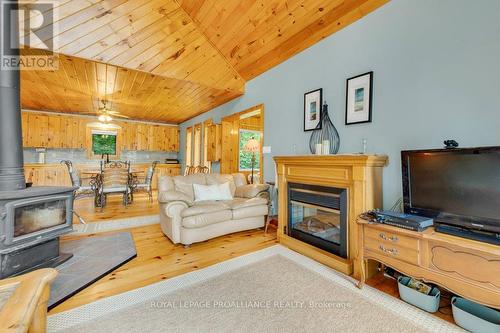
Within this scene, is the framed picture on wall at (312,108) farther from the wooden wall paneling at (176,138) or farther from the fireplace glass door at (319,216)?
the wooden wall paneling at (176,138)

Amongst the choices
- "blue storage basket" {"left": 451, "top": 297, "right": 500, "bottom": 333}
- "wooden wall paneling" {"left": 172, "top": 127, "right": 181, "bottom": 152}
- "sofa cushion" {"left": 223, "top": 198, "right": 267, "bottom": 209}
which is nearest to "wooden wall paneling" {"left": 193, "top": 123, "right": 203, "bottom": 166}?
"wooden wall paneling" {"left": 172, "top": 127, "right": 181, "bottom": 152}

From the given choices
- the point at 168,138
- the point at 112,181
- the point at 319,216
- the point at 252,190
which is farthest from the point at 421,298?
the point at 168,138

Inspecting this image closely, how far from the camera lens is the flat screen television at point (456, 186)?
4.72 feet

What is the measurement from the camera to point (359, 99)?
2.50 m

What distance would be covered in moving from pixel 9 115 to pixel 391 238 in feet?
11.3

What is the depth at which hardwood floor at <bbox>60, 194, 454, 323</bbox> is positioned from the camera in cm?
179

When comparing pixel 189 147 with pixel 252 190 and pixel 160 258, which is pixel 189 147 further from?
pixel 160 258

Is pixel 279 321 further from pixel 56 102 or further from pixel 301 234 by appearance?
pixel 56 102

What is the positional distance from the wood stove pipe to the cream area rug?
132cm

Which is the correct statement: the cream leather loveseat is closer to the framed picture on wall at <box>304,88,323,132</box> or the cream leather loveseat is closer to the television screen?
the framed picture on wall at <box>304,88,323,132</box>

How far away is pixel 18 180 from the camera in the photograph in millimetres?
2029

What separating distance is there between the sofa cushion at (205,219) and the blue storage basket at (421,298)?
197cm

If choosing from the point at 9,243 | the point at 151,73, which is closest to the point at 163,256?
the point at 9,243

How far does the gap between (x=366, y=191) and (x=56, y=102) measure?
690 centimetres
